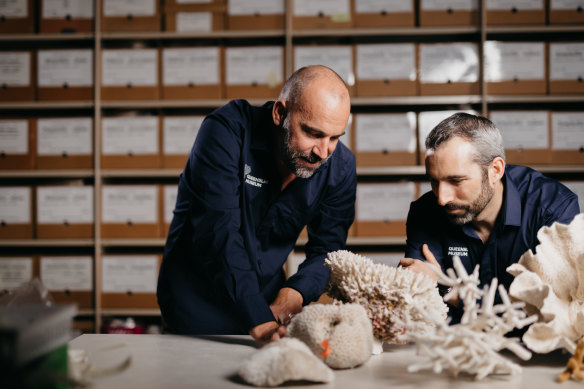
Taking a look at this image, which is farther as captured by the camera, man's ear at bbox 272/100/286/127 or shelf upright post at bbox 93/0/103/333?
shelf upright post at bbox 93/0/103/333

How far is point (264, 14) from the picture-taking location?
8.46 ft

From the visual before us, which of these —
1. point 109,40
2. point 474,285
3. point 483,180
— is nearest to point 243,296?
point 474,285

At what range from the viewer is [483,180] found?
1.29 meters

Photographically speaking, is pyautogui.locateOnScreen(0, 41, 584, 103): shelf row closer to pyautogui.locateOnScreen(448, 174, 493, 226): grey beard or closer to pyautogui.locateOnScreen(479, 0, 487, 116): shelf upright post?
pyautogui.locateOnScreen(479, 0, 487, 116): shelf upright post

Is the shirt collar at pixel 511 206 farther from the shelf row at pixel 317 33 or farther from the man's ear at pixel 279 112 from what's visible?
the shelf row at pixel 317 33

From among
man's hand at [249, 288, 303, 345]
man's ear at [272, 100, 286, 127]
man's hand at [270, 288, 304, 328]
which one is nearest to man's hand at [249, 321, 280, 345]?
man's hand at [249, 288, 303, 345]

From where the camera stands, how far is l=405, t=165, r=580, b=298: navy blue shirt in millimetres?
1316

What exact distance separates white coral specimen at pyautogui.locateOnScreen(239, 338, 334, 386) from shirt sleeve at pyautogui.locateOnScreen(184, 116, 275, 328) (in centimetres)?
33

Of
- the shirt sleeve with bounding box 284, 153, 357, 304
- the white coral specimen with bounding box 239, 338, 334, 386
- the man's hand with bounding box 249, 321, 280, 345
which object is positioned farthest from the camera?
the shirt sleeve with bounding box 284, 153, 357, 304

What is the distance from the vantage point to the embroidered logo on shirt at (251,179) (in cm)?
137

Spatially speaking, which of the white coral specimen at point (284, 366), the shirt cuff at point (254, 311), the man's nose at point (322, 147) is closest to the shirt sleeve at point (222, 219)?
the shirt cuff at point (254, 311)

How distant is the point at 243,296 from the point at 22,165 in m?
2.06

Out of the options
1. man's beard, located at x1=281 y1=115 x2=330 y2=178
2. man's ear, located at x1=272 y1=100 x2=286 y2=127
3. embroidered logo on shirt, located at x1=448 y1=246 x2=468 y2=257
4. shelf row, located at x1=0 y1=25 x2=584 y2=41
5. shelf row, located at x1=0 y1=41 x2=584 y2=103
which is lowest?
embroidered logo on shirt, located at x1=448 y1=246 x2=468 y2=257

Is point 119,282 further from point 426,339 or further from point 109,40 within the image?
point 426,339
